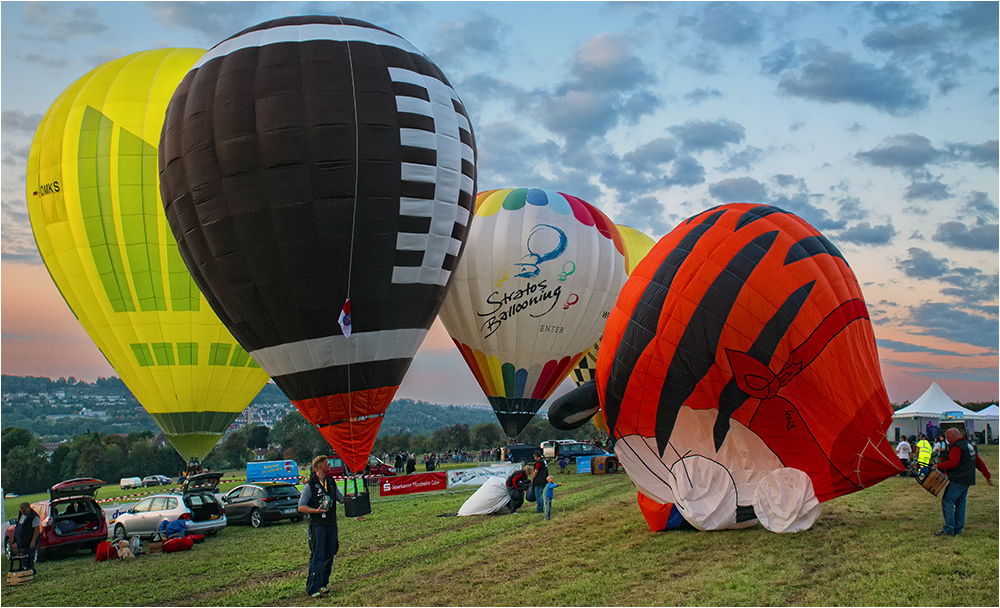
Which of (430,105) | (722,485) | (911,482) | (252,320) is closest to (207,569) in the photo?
(252,320)

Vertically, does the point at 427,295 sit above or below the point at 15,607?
above

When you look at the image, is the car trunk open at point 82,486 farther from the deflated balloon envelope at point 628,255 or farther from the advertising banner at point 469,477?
the deflated balloon envelope at point 628,255

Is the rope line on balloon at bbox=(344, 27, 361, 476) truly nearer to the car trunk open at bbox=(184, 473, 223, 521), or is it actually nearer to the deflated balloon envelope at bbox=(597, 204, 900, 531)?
the car trunk open at bbox=(184, 473, 223, 521)

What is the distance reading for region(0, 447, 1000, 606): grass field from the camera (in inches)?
263

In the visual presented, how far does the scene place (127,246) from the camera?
15438 mm

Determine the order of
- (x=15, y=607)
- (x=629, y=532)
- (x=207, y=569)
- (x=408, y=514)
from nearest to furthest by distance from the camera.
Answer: (x=15, y=607) < (x=207, y=569) < (x=629, y=532) < (x=408, y=514)

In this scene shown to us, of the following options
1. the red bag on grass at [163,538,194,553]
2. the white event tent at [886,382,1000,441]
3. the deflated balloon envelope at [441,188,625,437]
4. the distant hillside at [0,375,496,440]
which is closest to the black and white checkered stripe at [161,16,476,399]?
the red bag on grass at [163,538,194,553]

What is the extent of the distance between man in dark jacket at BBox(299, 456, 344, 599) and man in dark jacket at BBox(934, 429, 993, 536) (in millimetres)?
6283

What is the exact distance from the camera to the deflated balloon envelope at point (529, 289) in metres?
20.6

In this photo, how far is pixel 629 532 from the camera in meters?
10.0

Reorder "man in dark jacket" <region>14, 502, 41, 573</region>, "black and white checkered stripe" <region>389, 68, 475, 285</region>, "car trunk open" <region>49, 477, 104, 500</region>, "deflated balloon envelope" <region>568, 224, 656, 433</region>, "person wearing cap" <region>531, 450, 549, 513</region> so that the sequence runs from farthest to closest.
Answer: "deflated balloon envelope" <region>568, 224, 656, 433</region> → "car trunk open" <region>49, 477, 104, 500</region> → "person wearing cap" <region>531, 450, 549, 513</region> → "black and white checkered stripe" <region>389, 68, 475, 285</region> → "man in dark jacket" <region>14, 502, 41, 573</region>

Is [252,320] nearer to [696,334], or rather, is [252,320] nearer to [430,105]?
[430,105]

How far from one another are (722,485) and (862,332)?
251cm

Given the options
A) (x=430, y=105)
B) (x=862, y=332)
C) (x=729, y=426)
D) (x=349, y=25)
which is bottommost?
(x=729, y=426)
